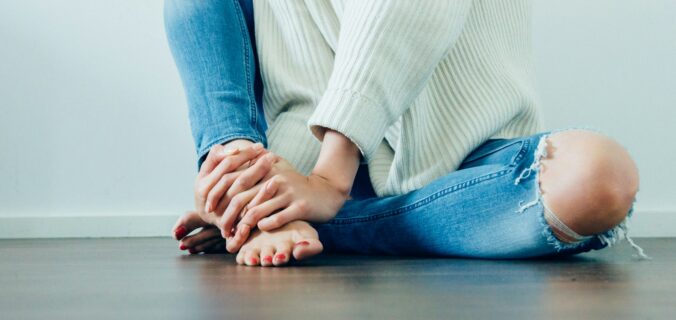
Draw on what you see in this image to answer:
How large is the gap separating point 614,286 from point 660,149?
4.25 ft

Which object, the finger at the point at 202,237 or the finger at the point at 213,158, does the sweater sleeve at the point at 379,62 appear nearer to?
the finger at the point at 213,158

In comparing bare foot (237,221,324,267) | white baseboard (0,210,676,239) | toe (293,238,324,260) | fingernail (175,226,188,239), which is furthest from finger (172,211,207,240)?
white baseboard (0,210,676,239)

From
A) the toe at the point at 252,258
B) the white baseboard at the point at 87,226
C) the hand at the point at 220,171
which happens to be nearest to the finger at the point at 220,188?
the hand at the point at 220,171

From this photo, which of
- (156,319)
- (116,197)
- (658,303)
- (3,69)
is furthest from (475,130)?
(3,69)

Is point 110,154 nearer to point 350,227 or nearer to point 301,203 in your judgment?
point 350,227

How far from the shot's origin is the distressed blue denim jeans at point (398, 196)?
94 centimetres

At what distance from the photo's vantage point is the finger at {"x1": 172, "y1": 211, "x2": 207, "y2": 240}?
117 centimetres

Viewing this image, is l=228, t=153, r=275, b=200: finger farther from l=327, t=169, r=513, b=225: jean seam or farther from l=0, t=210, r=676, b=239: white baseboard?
l=0, t=210, r=676, b=239: white baseboard

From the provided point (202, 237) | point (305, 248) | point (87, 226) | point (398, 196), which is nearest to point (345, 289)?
point (305, 248)

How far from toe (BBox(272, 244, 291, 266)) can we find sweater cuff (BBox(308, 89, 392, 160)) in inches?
6.2

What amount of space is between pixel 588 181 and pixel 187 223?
0.61 metres

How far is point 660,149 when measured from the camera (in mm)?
1886

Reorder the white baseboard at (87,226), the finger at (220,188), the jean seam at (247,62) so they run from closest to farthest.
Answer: the finger at (220,188)
the jean seam at (247,62)
the white baseboard at (87,226)

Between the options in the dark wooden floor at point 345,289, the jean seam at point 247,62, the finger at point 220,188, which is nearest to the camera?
the dark wooden floor at point 345,289
